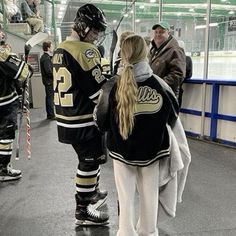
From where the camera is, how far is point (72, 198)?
274 centimetres

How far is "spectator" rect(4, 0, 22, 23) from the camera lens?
25.6 feet

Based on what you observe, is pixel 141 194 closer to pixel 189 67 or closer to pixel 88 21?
pixel 88 21

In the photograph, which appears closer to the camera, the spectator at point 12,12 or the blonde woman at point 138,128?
the blonde woman at point 138,128

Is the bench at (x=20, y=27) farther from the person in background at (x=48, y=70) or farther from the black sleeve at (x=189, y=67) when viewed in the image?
the black sleeve at (x=189, y=67)

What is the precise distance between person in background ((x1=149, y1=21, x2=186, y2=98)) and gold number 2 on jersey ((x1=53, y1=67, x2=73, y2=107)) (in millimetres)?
1446

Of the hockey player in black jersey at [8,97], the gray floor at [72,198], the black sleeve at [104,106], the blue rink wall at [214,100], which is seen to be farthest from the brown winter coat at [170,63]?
the black sleeve at [104,106]

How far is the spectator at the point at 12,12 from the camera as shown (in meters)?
7.80

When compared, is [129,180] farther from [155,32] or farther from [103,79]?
[155,32]

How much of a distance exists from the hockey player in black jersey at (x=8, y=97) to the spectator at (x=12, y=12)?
5199 mm

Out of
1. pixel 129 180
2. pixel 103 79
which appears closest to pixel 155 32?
pixel 103 79

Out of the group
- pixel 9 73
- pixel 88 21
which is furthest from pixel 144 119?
pixel 9 73

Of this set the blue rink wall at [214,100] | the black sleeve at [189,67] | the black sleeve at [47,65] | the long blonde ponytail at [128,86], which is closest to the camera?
the long blonde ponytail at [128,86]

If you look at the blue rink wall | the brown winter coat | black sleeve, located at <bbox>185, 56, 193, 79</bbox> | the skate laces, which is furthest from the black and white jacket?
black sleeve, located at <bbox>185, 56, 193, 79</bbox>

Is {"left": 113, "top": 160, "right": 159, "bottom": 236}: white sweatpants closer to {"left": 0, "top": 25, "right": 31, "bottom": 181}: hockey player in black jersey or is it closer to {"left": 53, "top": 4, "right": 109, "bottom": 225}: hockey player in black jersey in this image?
{"left": 53, "top": 4, "right": 109, "bottom": 225}: hockey player in black jersey
